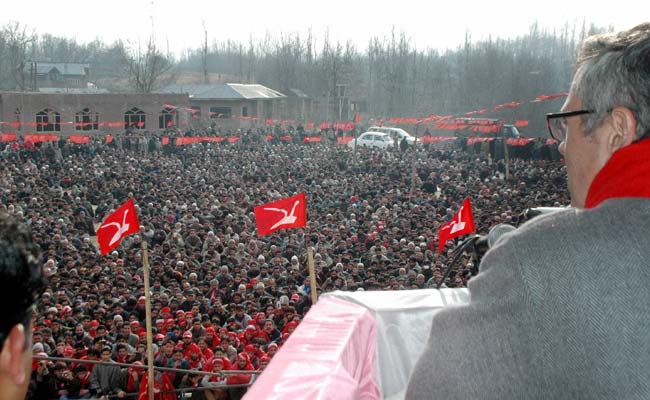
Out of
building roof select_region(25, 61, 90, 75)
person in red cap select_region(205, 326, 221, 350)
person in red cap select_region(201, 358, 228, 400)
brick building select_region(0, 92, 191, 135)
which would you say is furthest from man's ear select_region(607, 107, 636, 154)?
building roof select_region(25, 61, 90, 75)

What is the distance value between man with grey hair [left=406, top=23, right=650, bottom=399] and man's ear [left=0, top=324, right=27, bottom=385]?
0.52 m

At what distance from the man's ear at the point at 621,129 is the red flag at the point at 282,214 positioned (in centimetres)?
786

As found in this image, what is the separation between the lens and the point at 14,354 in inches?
36.4

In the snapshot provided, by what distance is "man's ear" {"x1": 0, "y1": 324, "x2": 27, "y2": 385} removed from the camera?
91 cm

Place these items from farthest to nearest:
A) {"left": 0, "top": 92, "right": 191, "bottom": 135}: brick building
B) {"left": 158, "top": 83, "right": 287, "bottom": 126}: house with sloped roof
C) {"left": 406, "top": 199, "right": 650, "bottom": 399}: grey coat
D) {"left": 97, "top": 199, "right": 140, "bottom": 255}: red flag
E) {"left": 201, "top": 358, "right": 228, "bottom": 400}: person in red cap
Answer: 1. {"left": 158, "top": 83, "right": 287, "bottom": 126}: house with sloped roof
2. {"left": 0, "top": 92, "right": 191, "bottom": 135}: brick building
3. {"left": 97, "top": 199, "right": 140, "bottom": 255}: red flag
4. {"left": 201, "top": 358, "right": 228, "bottom": 400}: person in red cap
5. {"left": 406, "top": 199, "right": 650, "bottom": 399}: grey coat

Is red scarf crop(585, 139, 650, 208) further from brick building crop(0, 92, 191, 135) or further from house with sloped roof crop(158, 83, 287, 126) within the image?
house with sloped roof crop(158, 83, 287, 126)

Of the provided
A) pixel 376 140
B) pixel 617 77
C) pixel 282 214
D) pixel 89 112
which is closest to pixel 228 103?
pixel 89 112

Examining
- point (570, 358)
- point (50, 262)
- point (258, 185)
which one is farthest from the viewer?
point (258, 185)

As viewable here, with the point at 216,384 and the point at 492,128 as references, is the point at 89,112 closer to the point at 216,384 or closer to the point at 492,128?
the point at 492,128

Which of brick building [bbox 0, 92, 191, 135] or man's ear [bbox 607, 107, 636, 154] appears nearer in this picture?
man's ear [bbox 607, 107, 636, 154]

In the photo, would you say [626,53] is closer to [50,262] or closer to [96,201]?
[50,262]

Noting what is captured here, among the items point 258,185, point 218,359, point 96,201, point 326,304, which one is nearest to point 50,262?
point 218,359

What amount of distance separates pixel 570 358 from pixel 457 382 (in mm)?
137

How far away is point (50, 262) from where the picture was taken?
36.0 feet
